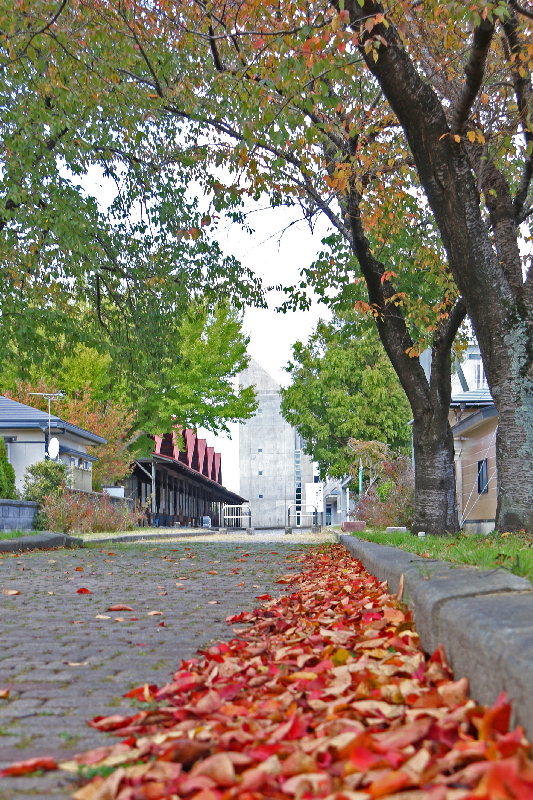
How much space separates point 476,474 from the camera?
19.9m

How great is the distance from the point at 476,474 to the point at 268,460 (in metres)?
52.5

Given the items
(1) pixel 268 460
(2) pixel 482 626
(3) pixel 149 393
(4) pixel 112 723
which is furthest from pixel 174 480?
(2) pixel 482 626

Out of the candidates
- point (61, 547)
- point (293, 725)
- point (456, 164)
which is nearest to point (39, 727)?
point (293, 725)

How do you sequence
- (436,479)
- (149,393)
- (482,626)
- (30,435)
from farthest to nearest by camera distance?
(149,393), (30,435), (436,479), (482,626)

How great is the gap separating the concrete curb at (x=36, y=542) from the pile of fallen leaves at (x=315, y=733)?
9521mm

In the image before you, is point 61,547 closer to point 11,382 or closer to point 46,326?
point 46,326

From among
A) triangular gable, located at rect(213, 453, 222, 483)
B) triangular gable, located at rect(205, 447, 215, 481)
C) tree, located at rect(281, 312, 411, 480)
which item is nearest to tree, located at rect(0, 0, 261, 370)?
tree, located at rect(281, 312, 411, 480)

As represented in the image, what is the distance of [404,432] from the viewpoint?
34.9m

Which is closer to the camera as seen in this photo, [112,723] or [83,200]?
[112,723]

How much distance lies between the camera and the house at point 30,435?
930 inches

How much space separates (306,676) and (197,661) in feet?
2.94

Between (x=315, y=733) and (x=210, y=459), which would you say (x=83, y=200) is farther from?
(x=210, y=459)

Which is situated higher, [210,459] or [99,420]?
[99,420]

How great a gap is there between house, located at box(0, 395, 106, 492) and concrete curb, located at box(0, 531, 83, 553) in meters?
8.86
